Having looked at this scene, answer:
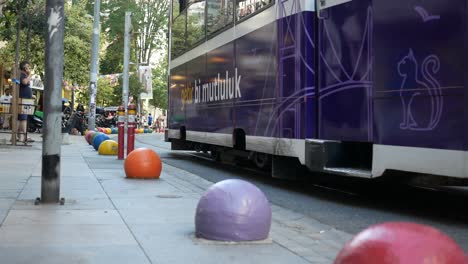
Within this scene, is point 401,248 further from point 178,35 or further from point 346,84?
point 178,35

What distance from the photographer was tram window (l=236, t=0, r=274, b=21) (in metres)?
10.5

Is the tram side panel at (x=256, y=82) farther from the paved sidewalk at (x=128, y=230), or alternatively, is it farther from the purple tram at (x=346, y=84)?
the paved sidewalk at (x=128, y=230)

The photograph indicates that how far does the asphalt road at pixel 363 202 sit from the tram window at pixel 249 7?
3.12 metres

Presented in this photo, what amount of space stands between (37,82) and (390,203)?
32273 mm

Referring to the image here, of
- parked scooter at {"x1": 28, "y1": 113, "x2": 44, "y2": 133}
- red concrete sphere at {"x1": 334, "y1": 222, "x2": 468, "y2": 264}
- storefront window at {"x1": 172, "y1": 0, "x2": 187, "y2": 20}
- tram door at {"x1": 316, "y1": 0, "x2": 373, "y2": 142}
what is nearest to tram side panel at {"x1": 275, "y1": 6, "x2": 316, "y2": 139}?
tram door at {"x1": 316, "y1": 0, "x2": 373, "y2": 142}

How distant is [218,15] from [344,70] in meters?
5.67

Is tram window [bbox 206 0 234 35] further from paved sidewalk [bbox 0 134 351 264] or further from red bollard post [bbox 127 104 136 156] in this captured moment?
paved sidewalk [bbox 0 134 351 264]

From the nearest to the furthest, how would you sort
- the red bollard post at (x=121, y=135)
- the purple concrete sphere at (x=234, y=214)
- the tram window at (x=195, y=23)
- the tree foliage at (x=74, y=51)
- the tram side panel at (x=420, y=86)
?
1. the purple concrete sphere at (x=234, y=214)
2. the tram side panel at (x=420, y=86)
3. the tram window at (x=195, y=23)
4. the red bollard post at (x=121, y=135)
5. the tree foliage at (x=74, y=51)

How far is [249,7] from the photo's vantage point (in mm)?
11297

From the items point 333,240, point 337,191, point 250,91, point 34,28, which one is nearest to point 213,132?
point 250,91

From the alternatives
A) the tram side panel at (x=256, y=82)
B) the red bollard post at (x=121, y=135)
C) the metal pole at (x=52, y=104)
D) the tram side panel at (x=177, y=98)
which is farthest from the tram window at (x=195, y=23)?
the metal pole at (x=52, y=104)

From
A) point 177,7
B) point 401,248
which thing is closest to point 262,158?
point 177,7

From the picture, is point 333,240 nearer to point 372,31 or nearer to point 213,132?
point 372,31

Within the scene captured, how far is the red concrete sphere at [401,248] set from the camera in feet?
8.69
